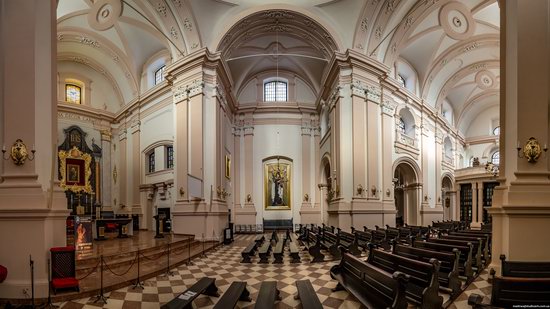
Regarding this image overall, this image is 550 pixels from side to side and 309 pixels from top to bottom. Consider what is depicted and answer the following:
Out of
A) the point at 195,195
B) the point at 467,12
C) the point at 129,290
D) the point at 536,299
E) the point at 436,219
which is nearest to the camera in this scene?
the point at 536,299

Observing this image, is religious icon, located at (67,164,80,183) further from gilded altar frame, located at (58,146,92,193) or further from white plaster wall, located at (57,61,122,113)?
white plaster wall, located at (57,61,122,113)

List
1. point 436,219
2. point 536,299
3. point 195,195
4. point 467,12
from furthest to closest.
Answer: point 436,219 → point 467,12 → point 195,195 → point 536,299

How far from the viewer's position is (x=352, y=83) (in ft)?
47.7

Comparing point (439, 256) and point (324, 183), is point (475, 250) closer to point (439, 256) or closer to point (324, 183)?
point (439, 256)

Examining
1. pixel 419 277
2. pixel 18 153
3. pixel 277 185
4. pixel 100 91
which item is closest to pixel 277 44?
pixel 277 185

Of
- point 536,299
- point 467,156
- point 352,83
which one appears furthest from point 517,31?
point 467,156

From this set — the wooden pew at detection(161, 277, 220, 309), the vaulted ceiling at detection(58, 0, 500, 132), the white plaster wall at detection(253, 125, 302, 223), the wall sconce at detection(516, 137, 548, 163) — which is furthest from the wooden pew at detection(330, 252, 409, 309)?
the white plaster wall at detection(253, 125, 302, 223)

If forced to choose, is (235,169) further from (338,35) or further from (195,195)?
(338,35)

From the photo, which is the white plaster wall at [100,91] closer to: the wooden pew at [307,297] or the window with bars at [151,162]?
the window with bars at [151,162]

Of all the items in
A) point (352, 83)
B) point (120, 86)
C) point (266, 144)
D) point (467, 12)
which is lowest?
point (266, 144)

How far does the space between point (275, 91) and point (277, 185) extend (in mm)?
6318

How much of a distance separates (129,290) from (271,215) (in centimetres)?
1443

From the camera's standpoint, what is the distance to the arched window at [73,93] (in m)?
20.1

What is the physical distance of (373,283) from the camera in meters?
4.23
